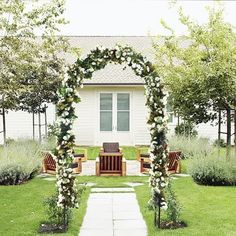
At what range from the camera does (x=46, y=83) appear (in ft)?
60.0

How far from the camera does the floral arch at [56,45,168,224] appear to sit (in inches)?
342

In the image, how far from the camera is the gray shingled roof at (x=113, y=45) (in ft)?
82.2

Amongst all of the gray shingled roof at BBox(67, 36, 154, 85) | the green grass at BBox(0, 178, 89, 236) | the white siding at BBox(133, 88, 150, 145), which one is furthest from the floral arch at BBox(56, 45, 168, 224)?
the white siding at BBox(133, 88, 150, 145)

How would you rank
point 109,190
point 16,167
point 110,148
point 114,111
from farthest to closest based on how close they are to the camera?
point 114,111 → point 110,148 → point 16,167 → point 109,190

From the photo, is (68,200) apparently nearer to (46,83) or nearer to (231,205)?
(231,205)

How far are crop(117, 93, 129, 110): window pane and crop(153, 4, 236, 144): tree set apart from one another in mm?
7893

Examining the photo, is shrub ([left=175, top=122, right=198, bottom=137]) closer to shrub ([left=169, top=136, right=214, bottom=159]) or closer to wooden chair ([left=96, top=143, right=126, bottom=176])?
shrub ([left=169, top=136, right=214, bottom=159])

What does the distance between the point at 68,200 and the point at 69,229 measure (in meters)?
0.53

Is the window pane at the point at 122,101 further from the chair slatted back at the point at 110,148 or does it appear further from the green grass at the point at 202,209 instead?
the green grass at the point at 202,209

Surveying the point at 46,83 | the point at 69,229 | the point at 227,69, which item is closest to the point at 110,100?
the point at 46,83

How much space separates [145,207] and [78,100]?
2.72 meters

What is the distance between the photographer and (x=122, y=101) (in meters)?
25.2

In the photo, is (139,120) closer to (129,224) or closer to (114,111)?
(114,111)

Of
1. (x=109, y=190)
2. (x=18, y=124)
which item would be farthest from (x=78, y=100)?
(x=18, y=124)
